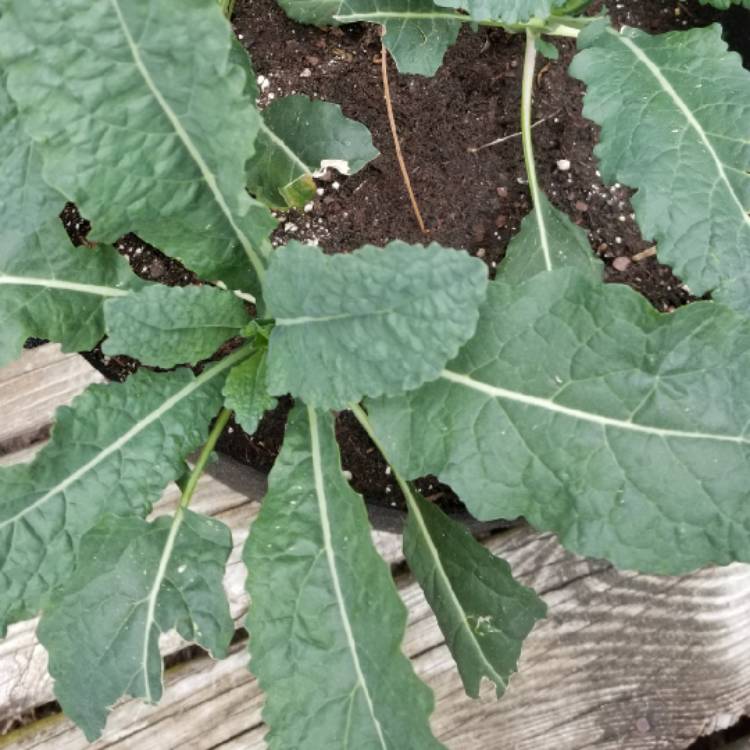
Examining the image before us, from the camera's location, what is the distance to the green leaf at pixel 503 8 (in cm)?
74

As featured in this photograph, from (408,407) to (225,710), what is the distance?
0.58 m

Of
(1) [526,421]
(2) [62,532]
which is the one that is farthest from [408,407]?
(2) [62,532]

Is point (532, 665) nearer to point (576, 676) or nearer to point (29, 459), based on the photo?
point (576, 676)

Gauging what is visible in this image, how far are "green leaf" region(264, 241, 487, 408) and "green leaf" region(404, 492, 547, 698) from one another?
25 cm

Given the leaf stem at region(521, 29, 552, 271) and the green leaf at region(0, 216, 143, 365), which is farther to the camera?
the leaf stem at region(521, 29, 552, 271)

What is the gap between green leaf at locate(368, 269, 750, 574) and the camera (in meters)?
0.66

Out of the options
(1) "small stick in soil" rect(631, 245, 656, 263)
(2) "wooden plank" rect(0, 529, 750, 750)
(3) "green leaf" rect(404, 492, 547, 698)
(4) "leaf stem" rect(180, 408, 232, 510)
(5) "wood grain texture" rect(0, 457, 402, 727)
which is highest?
(1) "small stick in soil" rect(631, 245, 656, 263)

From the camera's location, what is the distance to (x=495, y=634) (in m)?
→ 0.86

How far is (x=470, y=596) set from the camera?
88 centimetres

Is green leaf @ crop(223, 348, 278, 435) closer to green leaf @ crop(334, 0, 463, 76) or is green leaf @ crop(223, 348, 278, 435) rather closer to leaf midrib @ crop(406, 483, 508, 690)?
leaf midrib @ crop(406, 483, 508, 690)

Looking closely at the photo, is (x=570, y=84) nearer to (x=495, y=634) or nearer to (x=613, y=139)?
(x=613, y=139)

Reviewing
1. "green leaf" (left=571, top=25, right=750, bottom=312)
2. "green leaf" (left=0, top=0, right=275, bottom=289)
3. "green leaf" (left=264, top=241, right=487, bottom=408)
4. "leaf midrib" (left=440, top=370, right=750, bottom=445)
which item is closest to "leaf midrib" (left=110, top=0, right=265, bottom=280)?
"green leaf" (left=0, top=0, right=275, bottom=289)

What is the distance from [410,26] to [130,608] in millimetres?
612

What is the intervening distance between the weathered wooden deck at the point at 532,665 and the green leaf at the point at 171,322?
0.35 metres
